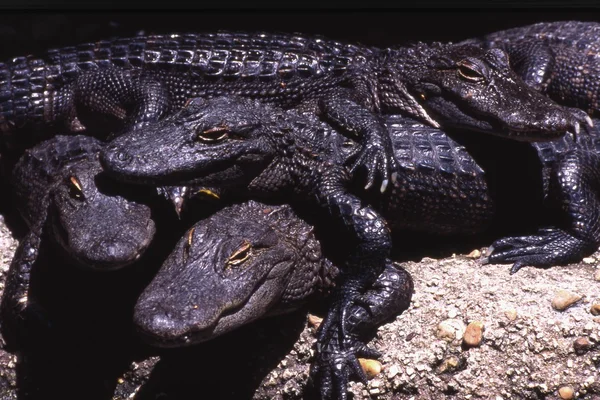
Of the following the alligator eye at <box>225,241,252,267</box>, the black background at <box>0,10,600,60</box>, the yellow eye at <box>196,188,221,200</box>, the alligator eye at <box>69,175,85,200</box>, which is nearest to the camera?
the alligator eye at <box>225,241,252,267</box>


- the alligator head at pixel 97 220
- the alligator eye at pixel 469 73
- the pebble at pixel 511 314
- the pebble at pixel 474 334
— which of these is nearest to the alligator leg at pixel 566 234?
the pebble at pixel 511 314

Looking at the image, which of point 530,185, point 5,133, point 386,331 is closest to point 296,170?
point 386,331

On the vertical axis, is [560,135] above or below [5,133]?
above

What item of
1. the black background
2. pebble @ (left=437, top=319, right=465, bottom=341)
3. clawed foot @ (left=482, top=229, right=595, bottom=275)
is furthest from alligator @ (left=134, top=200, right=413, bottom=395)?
the black background

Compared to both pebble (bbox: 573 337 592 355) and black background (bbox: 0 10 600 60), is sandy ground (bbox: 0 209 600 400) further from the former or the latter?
black background (bbox: 0 10 600 60)

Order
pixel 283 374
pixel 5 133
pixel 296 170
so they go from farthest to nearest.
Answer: pixel 5 133 → pixel 296 170 → pixel 283 374

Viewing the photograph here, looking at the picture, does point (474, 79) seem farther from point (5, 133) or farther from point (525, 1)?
point (5, 133)

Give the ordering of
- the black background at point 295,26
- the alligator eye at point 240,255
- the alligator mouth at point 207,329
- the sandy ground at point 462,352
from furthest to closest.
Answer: the black background at point 295,26 < the sandy ground at point 462,352 < the alligator eye at point 240,255 < the alligator mouth at point 207,329

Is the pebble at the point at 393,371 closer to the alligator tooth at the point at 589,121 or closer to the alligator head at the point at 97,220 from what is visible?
the alligator head at the point at 97,220
